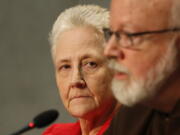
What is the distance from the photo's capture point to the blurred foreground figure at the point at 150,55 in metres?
1.31

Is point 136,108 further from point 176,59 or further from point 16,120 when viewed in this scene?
point 16,120

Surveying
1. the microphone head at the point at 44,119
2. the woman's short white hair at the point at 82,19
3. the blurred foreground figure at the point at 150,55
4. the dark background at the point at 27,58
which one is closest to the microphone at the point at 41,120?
the microphone head at the point at 44,119

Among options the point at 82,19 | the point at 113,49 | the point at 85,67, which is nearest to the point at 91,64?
the point at 85,67

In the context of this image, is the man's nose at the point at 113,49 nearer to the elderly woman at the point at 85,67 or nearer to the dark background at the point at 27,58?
the elderly woman at the point at 85,67

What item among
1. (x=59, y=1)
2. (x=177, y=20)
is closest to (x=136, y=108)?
(x=177, y=20)

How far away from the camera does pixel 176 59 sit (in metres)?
1.33

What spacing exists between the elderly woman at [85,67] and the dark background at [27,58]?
1.01 m

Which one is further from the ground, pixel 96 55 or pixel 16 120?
pixel 96 55

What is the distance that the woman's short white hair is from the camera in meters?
1.71

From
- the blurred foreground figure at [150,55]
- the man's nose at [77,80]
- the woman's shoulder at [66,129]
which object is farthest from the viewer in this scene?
the woman's shoulder at [66,129]

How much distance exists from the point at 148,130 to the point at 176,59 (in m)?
0.24

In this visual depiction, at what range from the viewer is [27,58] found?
2.81 meters

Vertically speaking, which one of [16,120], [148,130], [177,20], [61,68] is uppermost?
[177,20]

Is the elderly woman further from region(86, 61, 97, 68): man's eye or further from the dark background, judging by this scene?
the dark background
